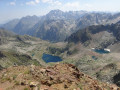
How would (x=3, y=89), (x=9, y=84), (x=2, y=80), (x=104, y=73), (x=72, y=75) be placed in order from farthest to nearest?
(x=104, y=73)
(x=72, y=75)
(x=2, y=80)
(x=9, y=84)
(x=3, y=89)

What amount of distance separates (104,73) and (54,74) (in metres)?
115

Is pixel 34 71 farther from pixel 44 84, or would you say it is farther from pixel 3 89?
pixel 3 89

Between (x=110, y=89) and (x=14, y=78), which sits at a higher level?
(x=14, y=78)

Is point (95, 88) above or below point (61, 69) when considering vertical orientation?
below

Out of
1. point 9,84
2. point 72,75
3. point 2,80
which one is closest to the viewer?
point 9,84

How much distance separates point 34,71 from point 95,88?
1604 centimetres

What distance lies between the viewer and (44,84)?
3275cm

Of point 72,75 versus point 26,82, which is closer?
point 26,82

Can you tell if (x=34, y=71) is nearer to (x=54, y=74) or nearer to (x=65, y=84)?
(x=54, y=74)

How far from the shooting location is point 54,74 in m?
37.7

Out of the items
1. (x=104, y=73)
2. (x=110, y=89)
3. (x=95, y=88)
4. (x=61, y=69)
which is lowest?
(x=104, y=73)

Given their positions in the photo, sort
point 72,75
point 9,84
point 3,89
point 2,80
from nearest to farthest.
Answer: point 3,89, point 9,84, point 2,80, point 72,75

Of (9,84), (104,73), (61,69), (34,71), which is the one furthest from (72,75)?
(104,73)

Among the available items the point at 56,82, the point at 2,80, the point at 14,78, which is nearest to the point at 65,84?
the point at 56,82
